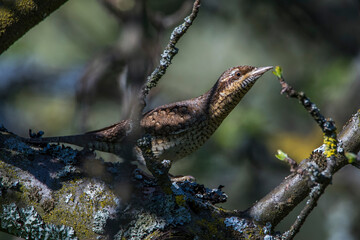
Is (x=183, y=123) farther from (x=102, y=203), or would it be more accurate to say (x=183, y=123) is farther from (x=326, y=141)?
(x=326, y=141)

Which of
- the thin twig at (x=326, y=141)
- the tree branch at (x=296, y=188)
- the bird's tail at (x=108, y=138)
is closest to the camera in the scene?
the thin twig at (x=326, y=141)

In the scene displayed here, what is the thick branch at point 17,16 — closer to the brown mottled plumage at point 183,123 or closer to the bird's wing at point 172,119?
the brown mottled plumage at point 183,123

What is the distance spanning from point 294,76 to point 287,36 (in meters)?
0.64

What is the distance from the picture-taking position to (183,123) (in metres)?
3.65

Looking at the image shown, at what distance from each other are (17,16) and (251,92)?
589 cm

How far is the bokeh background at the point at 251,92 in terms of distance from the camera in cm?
562

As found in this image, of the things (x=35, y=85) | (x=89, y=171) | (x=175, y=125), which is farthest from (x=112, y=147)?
(x=35, y=85)

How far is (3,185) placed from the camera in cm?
250

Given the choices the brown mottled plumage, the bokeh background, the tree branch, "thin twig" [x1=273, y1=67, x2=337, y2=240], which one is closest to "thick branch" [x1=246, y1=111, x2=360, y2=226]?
the tree branch

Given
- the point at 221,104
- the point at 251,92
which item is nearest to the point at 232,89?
the point at 221,104

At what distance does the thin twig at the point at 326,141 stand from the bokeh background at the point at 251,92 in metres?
2.21

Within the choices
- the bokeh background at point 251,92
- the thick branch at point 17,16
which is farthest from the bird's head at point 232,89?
the thick branch at point 17,16

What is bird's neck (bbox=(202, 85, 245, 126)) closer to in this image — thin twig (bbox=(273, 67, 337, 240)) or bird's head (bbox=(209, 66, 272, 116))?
bird's head (bbox=(209, 66, 272, 116))

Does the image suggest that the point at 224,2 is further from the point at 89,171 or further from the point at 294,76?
the point at 89,171
